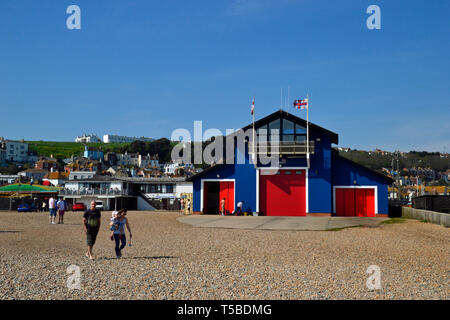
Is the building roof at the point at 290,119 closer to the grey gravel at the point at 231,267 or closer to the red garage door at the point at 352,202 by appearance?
the red garage door at the point at 352,202

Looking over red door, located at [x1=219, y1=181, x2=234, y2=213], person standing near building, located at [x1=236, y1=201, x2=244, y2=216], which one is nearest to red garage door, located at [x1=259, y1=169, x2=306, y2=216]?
person standing near building, located at [x1=236, y1=201, x2=244, y2=216]

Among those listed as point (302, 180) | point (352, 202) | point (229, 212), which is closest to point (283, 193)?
point (302, 180)

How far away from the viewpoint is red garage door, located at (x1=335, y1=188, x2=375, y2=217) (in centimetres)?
3506

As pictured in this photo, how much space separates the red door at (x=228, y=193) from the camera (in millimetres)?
35625

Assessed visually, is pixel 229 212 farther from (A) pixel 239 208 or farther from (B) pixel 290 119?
(B) pixel 290 119

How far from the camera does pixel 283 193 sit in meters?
34.8

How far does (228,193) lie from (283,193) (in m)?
4.27

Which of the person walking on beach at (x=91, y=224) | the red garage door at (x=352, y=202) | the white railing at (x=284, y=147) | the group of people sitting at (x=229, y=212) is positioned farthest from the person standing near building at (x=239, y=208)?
the person walking on beach at (x=91, y=224)

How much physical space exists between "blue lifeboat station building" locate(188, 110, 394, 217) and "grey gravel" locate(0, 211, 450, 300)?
49.6 feet

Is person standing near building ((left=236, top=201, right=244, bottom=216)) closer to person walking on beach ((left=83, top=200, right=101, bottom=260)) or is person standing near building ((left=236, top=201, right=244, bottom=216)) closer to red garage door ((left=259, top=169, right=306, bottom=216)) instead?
red garage door ((left=259, top=169, right=306, bottom=216))

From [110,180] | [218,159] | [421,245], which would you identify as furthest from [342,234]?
[110,180]

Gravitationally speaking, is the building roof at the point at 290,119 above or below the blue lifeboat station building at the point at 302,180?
above

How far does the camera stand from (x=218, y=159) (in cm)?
3691

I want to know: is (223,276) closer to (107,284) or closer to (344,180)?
(107,284)
